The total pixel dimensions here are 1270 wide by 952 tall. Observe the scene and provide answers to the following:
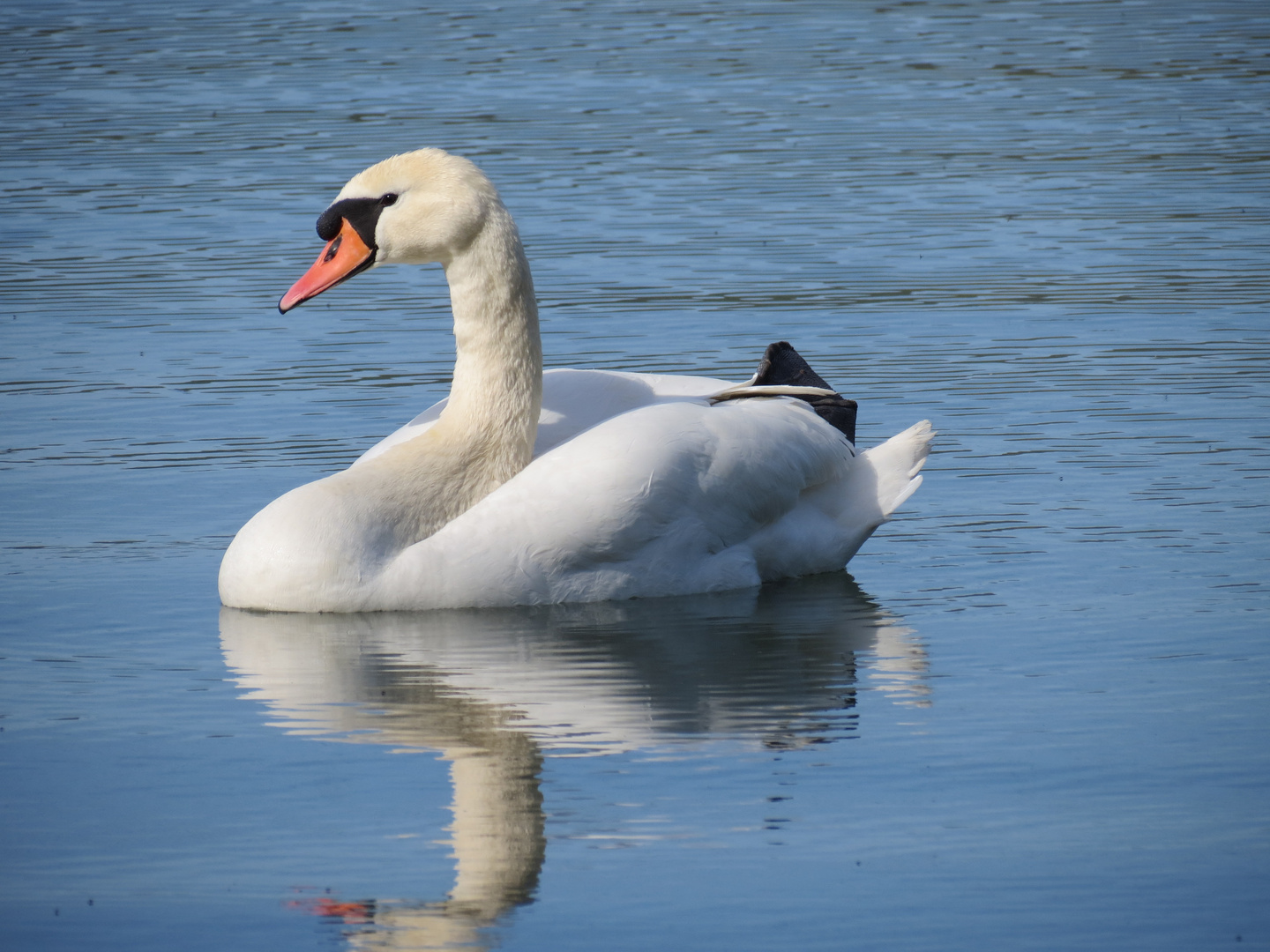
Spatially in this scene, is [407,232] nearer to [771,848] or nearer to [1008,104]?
[771,848]

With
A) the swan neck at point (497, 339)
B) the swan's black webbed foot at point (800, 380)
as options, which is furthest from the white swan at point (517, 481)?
the swan's black webbed foot at point (800, 380)

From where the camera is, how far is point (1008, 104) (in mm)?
22062

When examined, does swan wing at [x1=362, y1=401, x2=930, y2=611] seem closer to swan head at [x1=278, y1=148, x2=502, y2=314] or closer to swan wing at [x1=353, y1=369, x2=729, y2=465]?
swan wing at [x1=353, y1=369, x2=729, y2=465]

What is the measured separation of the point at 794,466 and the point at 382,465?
5.38 ft

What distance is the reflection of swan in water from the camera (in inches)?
227

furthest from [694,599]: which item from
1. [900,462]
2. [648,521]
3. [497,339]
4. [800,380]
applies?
[800,380]

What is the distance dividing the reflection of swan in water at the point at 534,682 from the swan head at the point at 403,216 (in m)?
1.42

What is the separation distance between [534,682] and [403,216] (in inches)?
89.5

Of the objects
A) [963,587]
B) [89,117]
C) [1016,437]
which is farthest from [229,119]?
[963,587]

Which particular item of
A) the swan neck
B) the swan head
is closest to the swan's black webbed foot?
the swan neck

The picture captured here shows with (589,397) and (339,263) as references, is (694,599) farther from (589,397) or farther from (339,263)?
(339,263)

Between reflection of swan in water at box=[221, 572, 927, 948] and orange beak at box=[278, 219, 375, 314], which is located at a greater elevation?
orange beak at box=[278, 219, 375, 314]

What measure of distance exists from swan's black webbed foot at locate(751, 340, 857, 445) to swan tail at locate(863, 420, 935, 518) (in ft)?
0.90

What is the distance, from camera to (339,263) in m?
8.65
